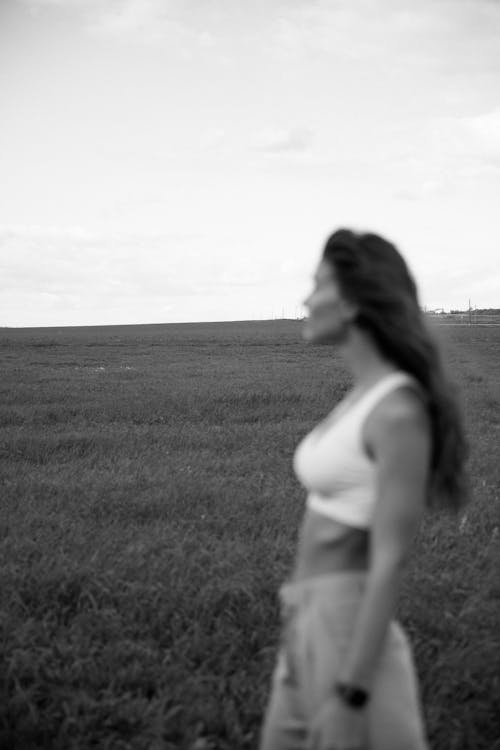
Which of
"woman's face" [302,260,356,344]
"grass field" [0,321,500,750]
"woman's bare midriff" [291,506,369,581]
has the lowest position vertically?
"grass field" [0,321,500,750]

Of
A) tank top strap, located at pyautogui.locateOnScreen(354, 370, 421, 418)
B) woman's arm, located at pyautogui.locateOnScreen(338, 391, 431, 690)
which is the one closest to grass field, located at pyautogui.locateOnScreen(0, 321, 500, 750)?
tank top strap, located at pyautogui.locateOnScreen(354, 370, 421, 418)

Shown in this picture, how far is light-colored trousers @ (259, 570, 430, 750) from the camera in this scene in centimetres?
183

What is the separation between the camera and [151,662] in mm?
3830

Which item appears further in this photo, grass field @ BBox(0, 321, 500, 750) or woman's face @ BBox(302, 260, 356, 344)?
grass field @ BBox(0, 321, 500, 750)

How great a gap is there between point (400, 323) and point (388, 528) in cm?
65

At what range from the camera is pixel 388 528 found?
1.69 m

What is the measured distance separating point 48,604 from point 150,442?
5745 millimetres

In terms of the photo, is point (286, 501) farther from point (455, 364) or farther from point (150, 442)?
point (455, 364)

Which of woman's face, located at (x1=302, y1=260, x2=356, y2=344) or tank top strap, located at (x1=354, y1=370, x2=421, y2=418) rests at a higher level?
woman's face, located at (x1=302, y1=260, x2=356, y2=344)

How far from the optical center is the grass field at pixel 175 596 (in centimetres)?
338

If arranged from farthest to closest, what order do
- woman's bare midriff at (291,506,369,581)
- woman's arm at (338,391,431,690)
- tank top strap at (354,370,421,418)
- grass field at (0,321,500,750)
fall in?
grass field at (0,321,500,750) < woman's bare midriff at (291,506,369,581) < tank top strap at (354,370,421,418) < woman's arm at (338,391,431,690)

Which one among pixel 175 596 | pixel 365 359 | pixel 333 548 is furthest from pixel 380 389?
pixel 175 596

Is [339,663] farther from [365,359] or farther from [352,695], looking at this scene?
[365,359]

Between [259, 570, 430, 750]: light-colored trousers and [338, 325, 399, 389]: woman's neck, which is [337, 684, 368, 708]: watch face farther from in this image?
[338, 325, 399, 389]: woman's neck
